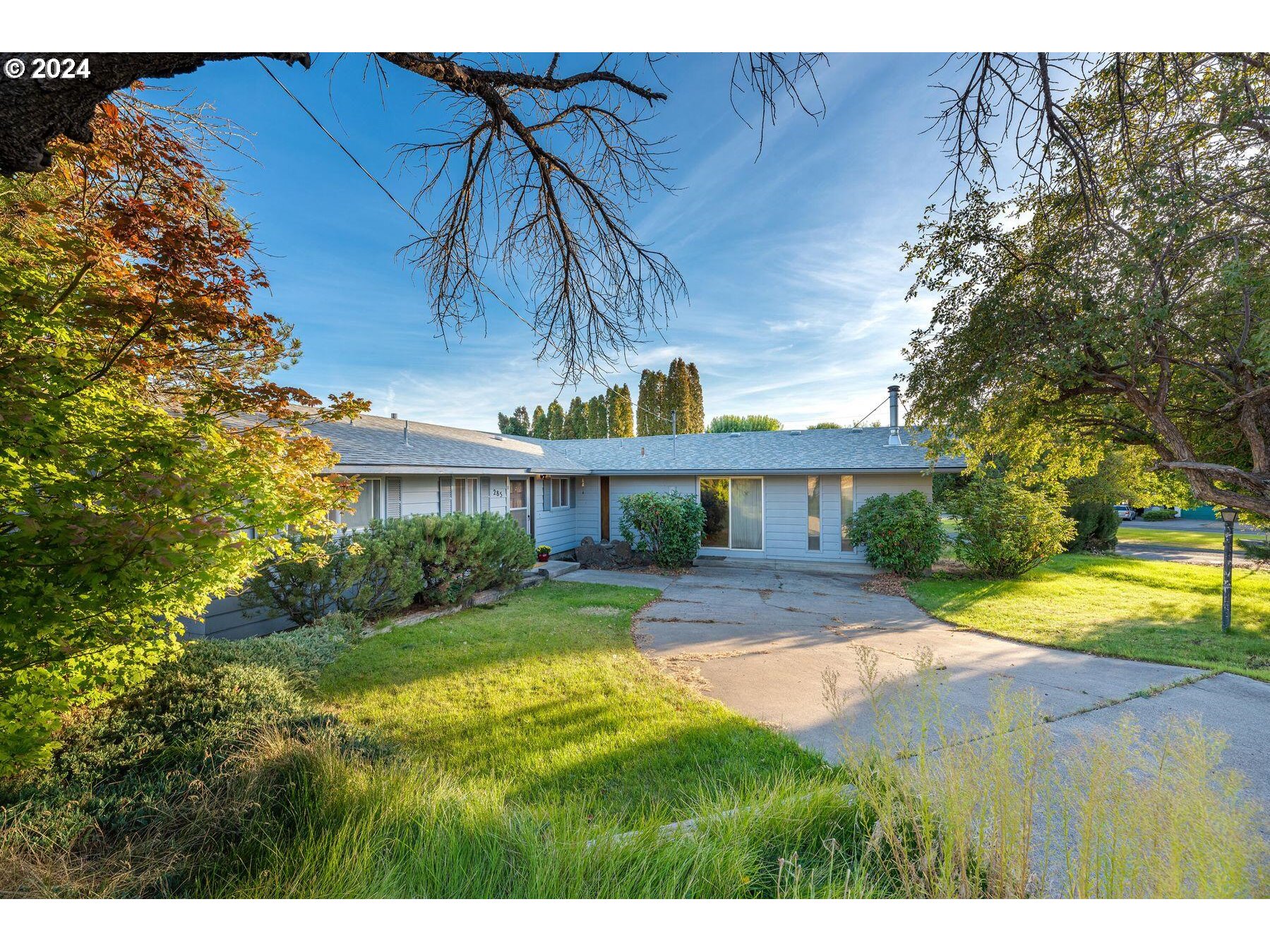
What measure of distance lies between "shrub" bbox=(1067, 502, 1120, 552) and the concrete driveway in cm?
1048

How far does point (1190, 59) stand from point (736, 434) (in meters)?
13.8

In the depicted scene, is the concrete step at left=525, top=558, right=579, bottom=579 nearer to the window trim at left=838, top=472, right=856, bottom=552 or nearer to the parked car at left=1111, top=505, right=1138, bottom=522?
the window trim at left=838, top=472, right=856, bottom=552

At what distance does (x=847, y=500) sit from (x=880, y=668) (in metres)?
7.98

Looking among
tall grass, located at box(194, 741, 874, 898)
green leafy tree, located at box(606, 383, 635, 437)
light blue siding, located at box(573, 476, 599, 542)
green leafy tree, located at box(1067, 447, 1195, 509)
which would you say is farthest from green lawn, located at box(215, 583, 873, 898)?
green leafy tree, located at box(606, 383, 635, 437)

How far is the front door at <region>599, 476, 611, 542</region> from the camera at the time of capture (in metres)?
15.0

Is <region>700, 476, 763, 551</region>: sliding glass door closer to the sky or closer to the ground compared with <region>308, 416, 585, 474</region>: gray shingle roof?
closer to the ground

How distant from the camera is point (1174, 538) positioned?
59.7 feet

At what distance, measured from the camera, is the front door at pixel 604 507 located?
15031mm

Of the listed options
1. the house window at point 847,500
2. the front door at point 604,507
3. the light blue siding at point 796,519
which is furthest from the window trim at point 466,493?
the house window at point 847,500

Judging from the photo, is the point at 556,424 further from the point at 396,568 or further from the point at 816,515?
the point at 396,568

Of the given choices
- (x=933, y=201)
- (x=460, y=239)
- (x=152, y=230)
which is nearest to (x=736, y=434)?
(x=933, y=201)

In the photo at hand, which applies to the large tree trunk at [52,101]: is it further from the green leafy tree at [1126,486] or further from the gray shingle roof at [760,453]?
the green leafy tree at [1126,486]

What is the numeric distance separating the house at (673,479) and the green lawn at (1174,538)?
12386 mm

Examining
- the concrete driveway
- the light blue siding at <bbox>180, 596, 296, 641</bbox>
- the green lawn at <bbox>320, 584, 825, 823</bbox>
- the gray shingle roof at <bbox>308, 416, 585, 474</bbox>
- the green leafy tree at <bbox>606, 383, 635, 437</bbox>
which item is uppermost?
the green leafy tree at <bbox>606, 383, 635, 437</bbox>
